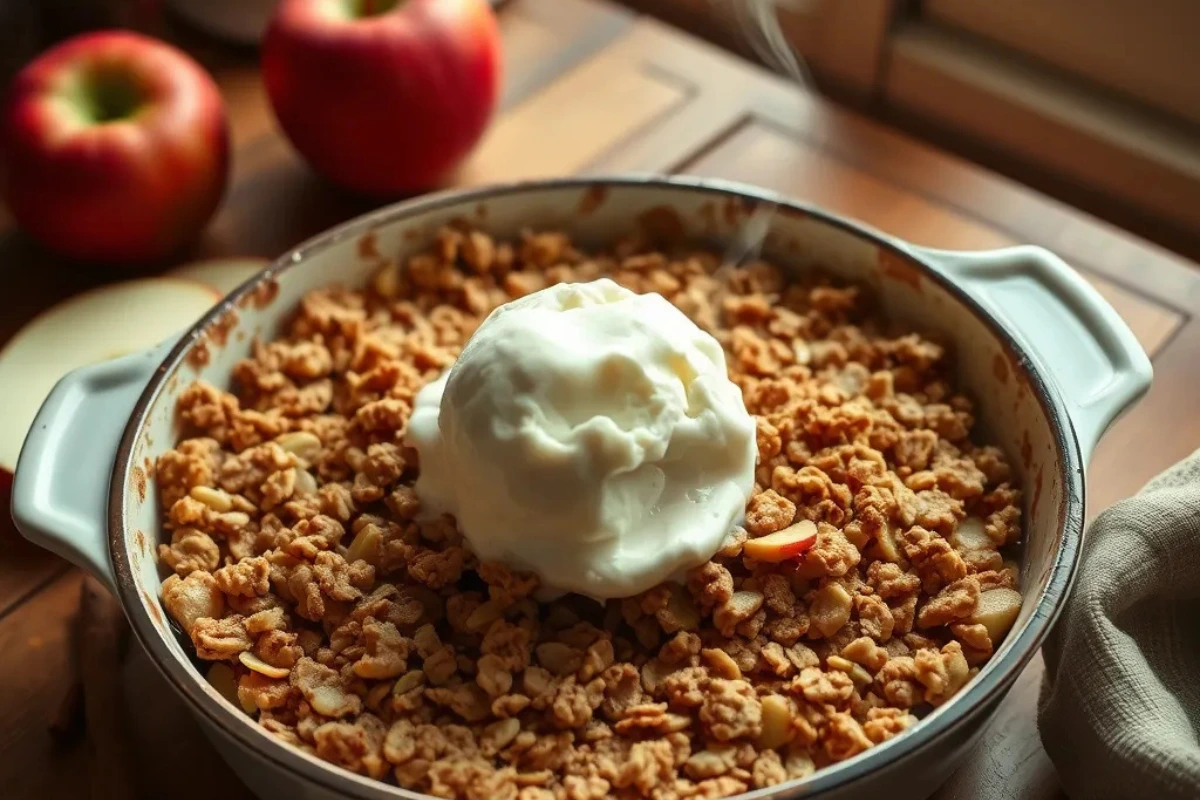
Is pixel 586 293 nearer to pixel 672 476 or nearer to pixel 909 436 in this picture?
pixel 672 476

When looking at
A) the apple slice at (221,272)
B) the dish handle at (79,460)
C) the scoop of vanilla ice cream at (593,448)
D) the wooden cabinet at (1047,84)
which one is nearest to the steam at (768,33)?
the wooden cabinet at (1047,84)

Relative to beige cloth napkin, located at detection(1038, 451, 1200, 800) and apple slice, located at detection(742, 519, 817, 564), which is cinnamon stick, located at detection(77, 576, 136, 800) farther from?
beige cloth napkin, located at detection(1038, 451, 1200, 800)

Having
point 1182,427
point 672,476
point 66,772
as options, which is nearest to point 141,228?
point 66,772

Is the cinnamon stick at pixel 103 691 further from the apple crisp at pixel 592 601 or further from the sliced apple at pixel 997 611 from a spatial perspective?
the sliced apple at pixel 997 611

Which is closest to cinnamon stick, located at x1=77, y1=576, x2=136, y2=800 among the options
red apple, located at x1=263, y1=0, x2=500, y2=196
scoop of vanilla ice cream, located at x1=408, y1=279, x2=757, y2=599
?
scoop of vanilla ice cream, located at x1=408, y1=279, x2=757, y2=599

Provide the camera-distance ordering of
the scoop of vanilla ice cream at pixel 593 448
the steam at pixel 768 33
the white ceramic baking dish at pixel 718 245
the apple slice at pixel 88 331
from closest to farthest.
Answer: the white ceramic baking dish at pixel 718 245, the scoop of vanilla ice cream at pixel 593 448, the apple slice at pixel 88 331, the steam at pixel 768 33

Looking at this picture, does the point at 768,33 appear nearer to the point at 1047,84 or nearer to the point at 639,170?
the point at 1047,84
